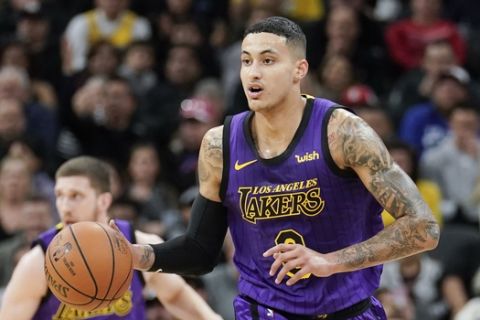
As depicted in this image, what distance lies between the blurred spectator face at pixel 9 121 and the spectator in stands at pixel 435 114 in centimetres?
382

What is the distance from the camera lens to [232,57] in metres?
12.3

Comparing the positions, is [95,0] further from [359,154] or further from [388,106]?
[359,154]

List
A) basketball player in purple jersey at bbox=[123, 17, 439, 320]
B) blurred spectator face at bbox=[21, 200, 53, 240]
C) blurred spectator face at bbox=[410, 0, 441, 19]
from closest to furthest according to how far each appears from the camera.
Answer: basketball player in purple jersey at bbox=[123, 17, 439, 320]
blurred spectator face at bbox=[21, 200, 53, 240]
blurred spectator face at bbox=[410, 0, 441, 19]

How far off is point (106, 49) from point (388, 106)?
3.08 metres

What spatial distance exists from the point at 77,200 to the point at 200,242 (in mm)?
1023

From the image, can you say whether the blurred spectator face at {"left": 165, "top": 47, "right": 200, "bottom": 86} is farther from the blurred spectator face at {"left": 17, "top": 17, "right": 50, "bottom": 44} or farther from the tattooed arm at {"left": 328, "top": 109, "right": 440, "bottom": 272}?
the tattooed arm at {"left": 328, "top": 109, "right": 440, "bottom": 272}

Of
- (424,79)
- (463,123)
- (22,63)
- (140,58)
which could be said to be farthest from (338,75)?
(22,63)

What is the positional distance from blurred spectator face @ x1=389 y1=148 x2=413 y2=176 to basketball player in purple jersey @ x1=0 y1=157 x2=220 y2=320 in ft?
12.7

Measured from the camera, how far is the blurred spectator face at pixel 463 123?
34.5 ft

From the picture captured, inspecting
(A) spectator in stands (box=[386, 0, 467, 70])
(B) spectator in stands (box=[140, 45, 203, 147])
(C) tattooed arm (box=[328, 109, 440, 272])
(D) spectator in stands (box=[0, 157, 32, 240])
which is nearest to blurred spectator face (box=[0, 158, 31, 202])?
(D) spectator in stands (box=[0, 157, 32, 240])

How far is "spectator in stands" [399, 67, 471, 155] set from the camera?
1098 centimetres

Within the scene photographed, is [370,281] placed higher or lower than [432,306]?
higher

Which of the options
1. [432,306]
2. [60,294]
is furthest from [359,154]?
[432,306]

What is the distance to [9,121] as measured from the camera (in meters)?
10.5
